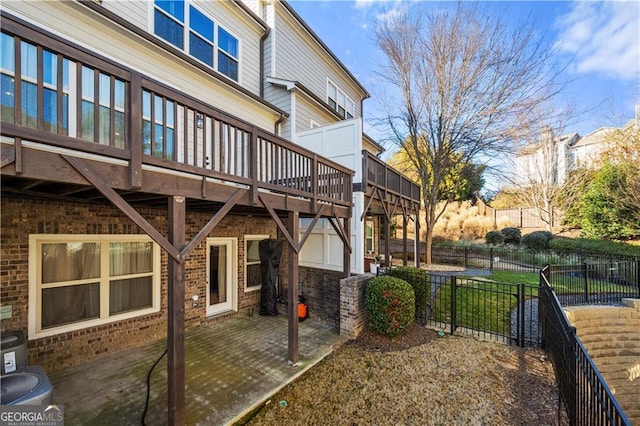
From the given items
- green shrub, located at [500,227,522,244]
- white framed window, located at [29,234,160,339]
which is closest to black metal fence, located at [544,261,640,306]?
green shrub, located at [500,227,522,244]

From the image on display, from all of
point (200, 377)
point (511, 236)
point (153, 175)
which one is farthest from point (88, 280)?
point (511, 236)

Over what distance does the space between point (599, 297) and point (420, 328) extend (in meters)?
6.71

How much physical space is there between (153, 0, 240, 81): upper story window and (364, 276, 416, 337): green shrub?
7.26 meters

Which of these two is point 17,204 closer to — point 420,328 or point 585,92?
point 420,328

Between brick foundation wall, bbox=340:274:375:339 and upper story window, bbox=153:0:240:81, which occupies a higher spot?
upper story window, bbox=153:0:240:81

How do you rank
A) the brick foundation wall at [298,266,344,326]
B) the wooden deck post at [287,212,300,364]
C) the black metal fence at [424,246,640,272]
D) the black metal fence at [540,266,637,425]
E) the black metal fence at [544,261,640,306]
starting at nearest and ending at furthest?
the black metal fence at [540,266,637,425] < the wooden deck post at [287,212,300,364] < the brick foundation wall at [298,266,344,326] < the black metal fence at [544,261,640,306] < the black metal fence at [424,246,640,272]

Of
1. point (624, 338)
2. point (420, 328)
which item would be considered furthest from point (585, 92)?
point (420, 328)

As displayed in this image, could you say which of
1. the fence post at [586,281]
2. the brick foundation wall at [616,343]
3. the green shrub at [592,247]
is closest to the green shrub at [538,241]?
the green shrub at [592,247]

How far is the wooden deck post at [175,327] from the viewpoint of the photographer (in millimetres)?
3215

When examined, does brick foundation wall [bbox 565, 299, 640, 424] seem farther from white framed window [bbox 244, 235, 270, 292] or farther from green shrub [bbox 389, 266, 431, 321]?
white framed window [bbox 244, 235, 270, 292]

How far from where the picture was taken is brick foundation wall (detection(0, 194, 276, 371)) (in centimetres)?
418

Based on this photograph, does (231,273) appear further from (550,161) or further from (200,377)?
(550,161)

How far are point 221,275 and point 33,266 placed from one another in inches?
144

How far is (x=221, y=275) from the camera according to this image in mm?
7402
